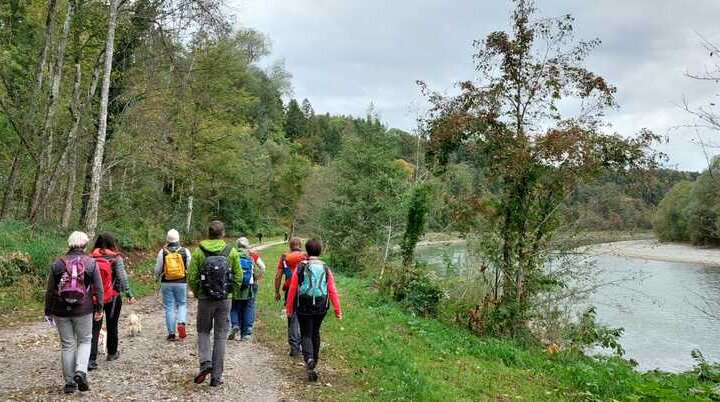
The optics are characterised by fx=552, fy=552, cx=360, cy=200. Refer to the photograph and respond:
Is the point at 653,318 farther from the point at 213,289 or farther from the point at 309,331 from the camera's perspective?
the point at 213,289

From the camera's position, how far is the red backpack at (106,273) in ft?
23.8

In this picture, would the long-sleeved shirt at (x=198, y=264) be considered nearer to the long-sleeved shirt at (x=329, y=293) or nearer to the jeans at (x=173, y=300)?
the long-sleeved shirt at (x=329, y=293)

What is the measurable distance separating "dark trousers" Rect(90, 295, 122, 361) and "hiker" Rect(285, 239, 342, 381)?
2.44m

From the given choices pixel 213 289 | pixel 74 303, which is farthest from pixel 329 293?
pixel 74 303

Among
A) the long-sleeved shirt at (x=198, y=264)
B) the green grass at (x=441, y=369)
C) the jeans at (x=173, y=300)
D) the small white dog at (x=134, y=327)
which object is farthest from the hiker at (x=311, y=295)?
the small white dog at (x=134, y=327)

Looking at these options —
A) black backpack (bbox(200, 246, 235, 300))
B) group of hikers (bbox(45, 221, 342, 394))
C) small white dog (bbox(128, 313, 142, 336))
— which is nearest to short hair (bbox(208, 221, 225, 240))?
group of hikers (bbox(45, 221, 342, 394))

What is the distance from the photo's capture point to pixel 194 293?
6.89 metres

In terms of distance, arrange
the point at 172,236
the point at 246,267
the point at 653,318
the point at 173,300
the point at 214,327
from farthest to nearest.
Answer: the point at 653,318
the point at 246,267
the point at 173,300
the point at 172,236
the point at 214,327

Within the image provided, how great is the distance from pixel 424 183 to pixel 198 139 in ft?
58.7

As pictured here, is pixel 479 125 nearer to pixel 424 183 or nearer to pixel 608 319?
pixel 424 183

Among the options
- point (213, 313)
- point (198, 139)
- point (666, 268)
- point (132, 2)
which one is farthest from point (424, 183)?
point (666, 268)

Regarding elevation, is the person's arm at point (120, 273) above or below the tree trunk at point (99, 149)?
below

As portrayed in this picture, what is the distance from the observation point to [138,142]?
67.0 ft

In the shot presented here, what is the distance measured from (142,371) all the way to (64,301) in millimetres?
1883
